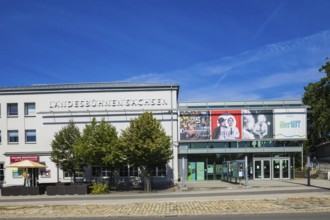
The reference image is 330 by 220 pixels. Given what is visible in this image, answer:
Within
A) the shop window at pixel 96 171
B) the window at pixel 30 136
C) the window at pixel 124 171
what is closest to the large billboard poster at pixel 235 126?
the window at pixel 124 171

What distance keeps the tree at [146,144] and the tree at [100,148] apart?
30.7 inches

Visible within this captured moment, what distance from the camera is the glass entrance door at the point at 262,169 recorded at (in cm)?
3681

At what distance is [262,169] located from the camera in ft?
121

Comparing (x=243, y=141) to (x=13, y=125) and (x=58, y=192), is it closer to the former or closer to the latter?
(x=58, y=192)

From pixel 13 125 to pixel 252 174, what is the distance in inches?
969

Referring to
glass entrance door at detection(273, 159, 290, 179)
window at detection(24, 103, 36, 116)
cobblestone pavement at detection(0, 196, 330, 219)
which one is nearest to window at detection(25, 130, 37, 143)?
window at detection(24, 103, 36, 116)

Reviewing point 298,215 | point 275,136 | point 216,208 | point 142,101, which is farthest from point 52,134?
point 298,215

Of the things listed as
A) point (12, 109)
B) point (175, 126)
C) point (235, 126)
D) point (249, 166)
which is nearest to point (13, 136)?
point (12, 109)

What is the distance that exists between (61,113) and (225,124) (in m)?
16.4

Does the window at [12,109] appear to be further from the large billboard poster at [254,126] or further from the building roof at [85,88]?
the large billboard poster at [254,126]

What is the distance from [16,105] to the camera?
37.8 metres

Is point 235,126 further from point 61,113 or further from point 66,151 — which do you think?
point 61,113

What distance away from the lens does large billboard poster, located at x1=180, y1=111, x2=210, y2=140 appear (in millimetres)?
36375

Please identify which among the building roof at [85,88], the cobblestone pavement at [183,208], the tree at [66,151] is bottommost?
the cobblestone pavement at [183,208]
